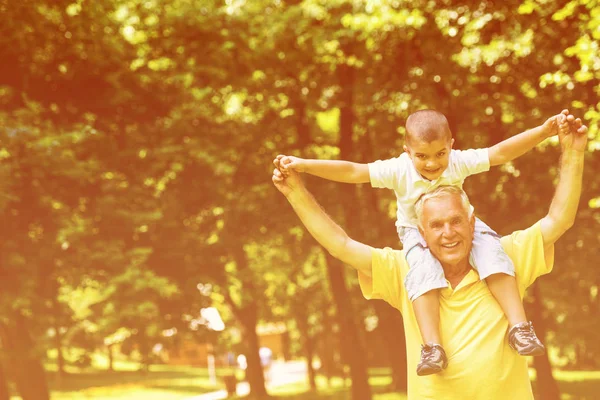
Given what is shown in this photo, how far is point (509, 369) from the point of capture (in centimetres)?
361

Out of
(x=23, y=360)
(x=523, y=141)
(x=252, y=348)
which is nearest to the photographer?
(x=523, y=141)

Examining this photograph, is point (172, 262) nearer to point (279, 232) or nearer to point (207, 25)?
point (279, 232)

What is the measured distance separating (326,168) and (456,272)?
0.73 meters

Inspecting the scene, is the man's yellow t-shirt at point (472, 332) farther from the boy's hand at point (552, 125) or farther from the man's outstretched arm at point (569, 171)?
the boy's hand at point (552, 125)

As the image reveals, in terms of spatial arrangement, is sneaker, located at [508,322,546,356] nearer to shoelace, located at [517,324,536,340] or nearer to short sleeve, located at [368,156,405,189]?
shoelace, located at [517,324,536,340]

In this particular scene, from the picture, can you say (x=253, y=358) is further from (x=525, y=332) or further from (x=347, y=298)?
(x=525, y=332)

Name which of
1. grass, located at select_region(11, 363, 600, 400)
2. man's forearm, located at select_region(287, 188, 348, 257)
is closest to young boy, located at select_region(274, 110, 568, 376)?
man's forearm, located at select_region(287, 188, 348, 257)

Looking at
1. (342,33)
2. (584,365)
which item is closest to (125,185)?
(342,33)

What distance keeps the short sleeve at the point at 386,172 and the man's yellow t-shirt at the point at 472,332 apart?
0.36 meters

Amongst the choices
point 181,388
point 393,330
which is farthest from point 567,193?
point 181,388

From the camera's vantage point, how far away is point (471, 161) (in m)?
4.19

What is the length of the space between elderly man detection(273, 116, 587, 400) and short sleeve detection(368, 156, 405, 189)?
314 mm

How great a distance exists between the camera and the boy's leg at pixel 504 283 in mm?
3598

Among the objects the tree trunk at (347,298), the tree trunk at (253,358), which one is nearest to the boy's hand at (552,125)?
the tree trunk at (347,298)
